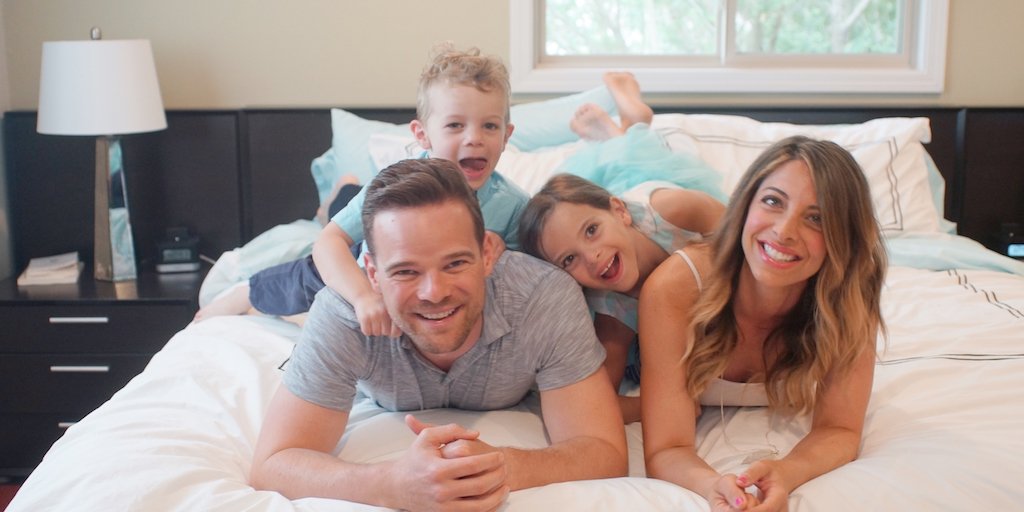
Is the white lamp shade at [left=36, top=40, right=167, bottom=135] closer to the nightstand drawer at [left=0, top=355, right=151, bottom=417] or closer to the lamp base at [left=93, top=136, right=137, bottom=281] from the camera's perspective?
A: the lamp base at [left=93, top=136, right=137, bottom=281]

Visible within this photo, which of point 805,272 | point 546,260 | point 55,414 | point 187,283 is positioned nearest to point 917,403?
point 805,272

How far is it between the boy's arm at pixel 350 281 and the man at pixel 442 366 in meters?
0.02

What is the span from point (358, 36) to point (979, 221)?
85.9 inches

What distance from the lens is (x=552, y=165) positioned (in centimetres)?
297

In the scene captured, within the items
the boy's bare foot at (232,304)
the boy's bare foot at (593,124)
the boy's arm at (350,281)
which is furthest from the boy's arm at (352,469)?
the boy's bare foot at (593,124)

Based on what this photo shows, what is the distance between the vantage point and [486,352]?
1744 mm

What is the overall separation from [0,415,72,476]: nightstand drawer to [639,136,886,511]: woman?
6.57ft

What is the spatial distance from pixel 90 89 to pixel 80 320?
0.68m

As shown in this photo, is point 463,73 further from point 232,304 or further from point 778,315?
point 232,304

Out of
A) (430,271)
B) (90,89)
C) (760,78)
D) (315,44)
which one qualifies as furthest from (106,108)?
(760,78)

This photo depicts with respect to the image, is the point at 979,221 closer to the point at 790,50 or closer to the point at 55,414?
the point at 790,50

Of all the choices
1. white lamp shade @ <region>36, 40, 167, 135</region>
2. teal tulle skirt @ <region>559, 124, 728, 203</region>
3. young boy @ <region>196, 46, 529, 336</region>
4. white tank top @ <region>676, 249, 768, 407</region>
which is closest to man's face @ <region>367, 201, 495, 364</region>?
young boy @ <region>196, 46, 529, 336</region>

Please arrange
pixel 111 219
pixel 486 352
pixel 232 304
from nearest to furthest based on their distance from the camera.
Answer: pixel 486 352, pixel 232 304, pixel 111 219

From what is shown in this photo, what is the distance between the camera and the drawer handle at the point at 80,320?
2928mm
